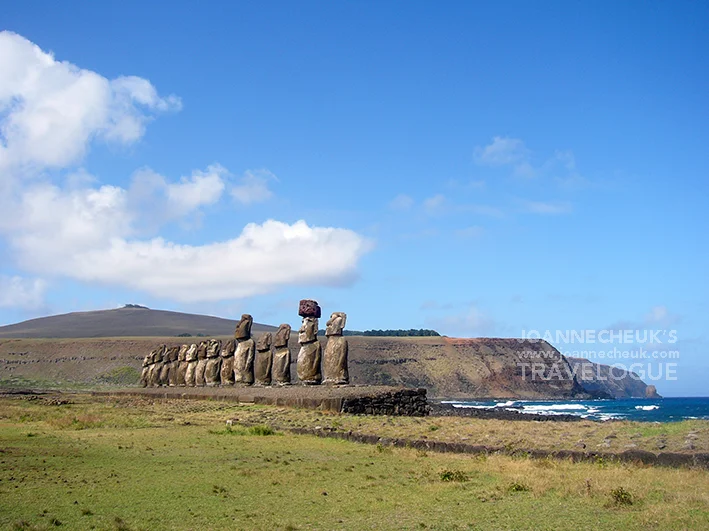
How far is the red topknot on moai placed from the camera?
1170 inches

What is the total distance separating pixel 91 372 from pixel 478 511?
102593 millimetres

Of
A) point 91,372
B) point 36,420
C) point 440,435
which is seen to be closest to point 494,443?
point 440,435

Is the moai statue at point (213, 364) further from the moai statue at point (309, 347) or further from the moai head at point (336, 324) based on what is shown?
the moai head at point (336, 324)

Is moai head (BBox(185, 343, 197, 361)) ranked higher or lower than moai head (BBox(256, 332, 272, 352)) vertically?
lower

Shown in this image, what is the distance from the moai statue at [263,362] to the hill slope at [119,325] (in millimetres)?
132631

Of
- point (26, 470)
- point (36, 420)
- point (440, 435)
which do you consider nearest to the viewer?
point (26, 470)

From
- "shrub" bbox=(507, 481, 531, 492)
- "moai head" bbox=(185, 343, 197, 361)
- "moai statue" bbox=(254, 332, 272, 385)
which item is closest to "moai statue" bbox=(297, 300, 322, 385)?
"moai statue" bbox=(254, 332, 272, 385)

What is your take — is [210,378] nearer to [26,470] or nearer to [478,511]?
[26,470]

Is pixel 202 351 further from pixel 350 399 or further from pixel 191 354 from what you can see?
pixel 350 399

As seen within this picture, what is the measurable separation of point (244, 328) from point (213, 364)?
13.4 feet

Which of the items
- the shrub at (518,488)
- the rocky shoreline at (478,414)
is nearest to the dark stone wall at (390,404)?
the rocky shoreline at (478,414)

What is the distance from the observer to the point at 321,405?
2359cm

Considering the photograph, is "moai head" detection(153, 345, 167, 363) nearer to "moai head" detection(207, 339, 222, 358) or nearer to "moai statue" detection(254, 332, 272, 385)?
"moai head" detection(207, 339, 222, 358)

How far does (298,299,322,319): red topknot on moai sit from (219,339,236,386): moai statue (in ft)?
25.3
